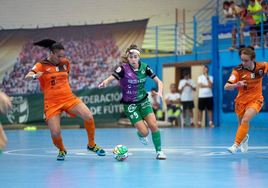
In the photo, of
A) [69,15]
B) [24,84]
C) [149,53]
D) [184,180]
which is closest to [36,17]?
[69,15]

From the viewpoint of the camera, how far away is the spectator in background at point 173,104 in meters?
20.2

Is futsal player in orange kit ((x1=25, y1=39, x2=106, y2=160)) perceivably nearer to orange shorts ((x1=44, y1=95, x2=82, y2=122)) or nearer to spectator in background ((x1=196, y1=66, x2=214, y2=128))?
orange shorts ((x1=44, y1=95, x2=82, y2=122))

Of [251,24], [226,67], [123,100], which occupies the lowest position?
[123,100]

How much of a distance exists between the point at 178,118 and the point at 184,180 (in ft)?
49.0

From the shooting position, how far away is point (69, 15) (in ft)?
70.3

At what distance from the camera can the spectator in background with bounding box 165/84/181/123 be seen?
66.3 feet

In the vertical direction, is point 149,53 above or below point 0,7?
below

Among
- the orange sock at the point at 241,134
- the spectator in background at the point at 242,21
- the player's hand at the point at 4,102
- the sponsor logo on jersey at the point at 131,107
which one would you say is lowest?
the orange sock at the point at 241,134

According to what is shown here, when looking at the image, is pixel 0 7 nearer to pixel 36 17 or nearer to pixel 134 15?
pixel 36 17

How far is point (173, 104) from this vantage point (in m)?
20.4

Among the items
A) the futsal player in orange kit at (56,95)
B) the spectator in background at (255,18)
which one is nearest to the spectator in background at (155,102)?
the spectator in background at (255,18)

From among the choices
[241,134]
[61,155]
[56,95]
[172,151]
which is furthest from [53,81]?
[241,134]

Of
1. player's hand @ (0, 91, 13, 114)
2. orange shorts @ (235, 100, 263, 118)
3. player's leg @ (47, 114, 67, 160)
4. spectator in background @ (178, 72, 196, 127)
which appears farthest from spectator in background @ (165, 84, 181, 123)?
player's hand @ (0, 91, 13, 114)

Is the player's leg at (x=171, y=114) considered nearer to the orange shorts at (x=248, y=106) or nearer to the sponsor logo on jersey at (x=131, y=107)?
the orange shorts at (x=248, y=106)
